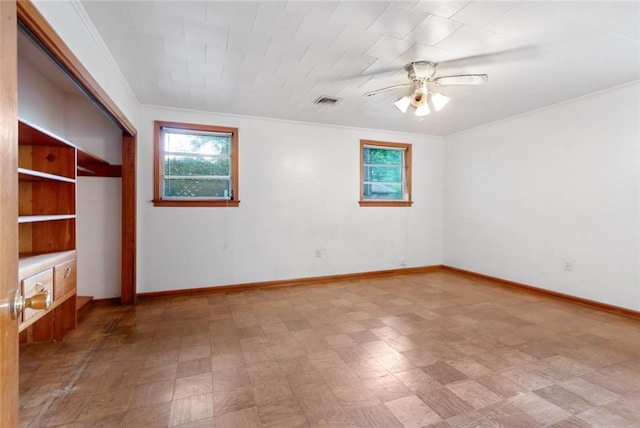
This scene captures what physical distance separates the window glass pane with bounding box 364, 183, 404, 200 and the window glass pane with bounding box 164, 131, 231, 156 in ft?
7.86

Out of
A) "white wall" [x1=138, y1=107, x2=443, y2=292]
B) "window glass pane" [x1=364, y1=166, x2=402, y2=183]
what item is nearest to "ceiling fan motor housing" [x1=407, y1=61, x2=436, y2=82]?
"white wall" [x1=138, y1=107, x2=443, y2=292]

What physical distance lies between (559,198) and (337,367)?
12.1 ft

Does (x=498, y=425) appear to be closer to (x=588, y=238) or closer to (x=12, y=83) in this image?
(x=12, y=83)

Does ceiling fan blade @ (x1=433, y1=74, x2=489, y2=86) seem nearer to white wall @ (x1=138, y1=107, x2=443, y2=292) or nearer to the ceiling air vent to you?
the ceiling air vent

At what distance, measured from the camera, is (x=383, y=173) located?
5.39 meters

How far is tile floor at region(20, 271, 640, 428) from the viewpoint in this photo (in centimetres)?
174

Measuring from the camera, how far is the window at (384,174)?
5.17 m

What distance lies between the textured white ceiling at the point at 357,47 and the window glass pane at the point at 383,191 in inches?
69.5

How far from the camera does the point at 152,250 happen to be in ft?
A: 13.0

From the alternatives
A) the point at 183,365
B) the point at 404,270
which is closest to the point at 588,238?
the point at 404,270

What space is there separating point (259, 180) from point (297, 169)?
617mm

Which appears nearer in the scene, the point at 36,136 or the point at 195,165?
the point at 36,136

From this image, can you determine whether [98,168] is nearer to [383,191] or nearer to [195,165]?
[195,165]

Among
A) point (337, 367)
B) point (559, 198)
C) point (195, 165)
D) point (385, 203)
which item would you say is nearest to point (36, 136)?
point (195, 165)
